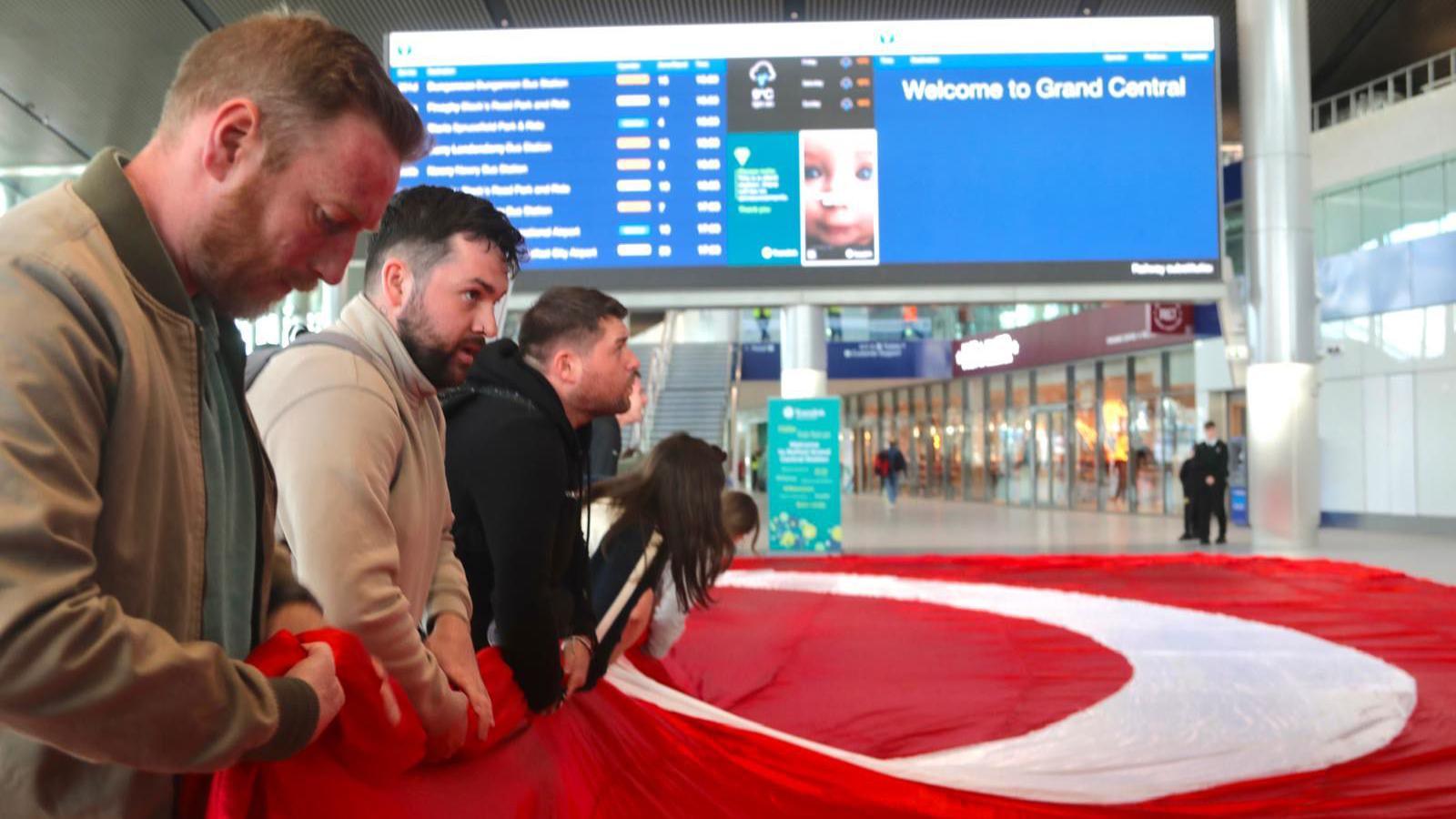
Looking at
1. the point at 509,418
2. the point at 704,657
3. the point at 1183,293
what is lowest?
the point at 704,657

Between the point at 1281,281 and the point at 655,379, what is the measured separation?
37.7 ft

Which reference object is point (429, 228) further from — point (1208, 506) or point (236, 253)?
point (1208, 506)

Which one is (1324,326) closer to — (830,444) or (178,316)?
(830,444)

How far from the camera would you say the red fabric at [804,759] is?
2277 mm

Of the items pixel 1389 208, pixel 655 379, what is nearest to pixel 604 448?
pixel 655 379

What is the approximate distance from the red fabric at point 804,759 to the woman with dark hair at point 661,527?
0.47m

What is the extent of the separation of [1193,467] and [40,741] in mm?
16531

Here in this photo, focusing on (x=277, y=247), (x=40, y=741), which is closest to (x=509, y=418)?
(x=277, y=247)

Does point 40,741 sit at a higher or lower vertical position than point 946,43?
lower

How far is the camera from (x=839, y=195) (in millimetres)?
11188

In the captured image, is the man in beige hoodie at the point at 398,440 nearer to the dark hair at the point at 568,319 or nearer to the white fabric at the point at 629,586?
the dark hair at the point at 568,319

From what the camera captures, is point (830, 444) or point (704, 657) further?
point (830, 444)

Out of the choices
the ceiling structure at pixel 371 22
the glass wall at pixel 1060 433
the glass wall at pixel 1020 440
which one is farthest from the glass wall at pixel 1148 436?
the ceiling structure at pixel 371 22

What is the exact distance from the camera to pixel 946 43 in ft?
36.7
